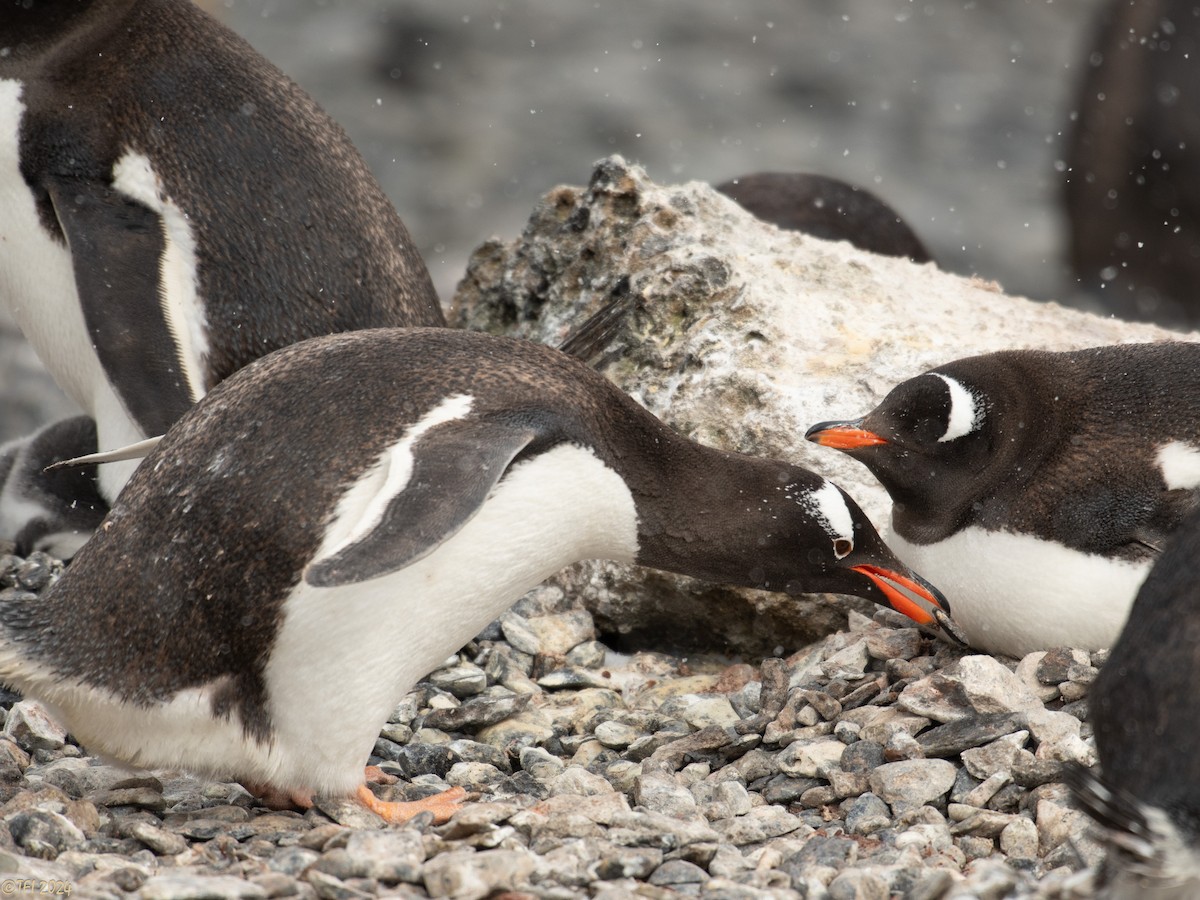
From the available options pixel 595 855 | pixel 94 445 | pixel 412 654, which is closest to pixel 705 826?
pixel 595 855

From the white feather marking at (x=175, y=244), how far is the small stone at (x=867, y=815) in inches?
82.0

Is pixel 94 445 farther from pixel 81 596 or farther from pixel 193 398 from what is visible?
pixel 81 596

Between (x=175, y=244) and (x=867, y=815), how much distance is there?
240 cm

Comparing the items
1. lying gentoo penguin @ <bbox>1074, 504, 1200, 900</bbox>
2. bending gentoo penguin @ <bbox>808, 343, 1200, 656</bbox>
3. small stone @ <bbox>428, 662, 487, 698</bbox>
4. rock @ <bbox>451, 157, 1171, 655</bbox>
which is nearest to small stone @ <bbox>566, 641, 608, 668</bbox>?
rock @ <bbox>451, 157, 1171, 655</bbox>

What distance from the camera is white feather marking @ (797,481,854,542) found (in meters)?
3.61

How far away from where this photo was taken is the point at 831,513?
142 inches

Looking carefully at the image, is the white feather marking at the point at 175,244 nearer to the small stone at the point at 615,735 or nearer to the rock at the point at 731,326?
the rock at the point at 731,326

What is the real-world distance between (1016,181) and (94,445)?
12.3m

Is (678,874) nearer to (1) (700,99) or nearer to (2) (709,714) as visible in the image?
(2) (709,714)

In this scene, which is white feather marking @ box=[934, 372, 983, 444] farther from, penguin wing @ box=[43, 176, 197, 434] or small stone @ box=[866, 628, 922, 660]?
penguin wing @ box=[43, 176, 197, 434]

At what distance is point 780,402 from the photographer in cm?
440

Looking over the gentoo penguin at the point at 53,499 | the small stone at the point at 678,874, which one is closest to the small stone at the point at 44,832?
the small stone at the point at 678,874

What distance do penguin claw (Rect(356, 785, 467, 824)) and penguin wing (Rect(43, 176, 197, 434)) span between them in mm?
1286

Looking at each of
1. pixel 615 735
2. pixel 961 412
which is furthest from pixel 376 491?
pixel 961 412
